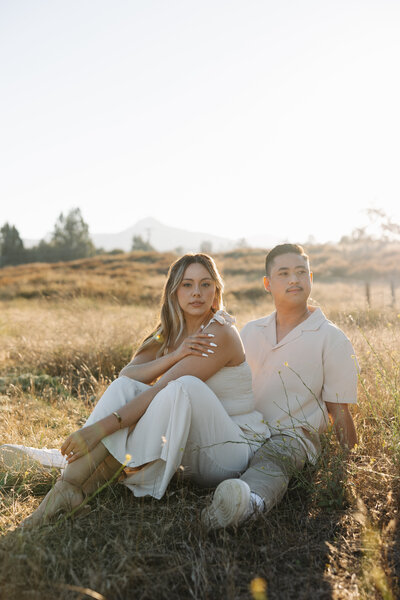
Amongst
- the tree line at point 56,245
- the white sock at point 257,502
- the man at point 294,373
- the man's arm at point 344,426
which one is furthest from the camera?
the tree line at point 56,245

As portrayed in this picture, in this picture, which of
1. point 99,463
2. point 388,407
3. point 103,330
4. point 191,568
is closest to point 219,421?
point 99,463

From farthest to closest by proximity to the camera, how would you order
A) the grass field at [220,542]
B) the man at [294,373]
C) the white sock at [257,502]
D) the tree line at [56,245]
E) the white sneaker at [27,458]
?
the tree line at [56,245] < the white sneaker at [27,458] < the man at [294,373] < the white sock at [257,502] < the grass field at [220,542]

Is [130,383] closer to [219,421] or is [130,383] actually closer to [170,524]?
[219,421]

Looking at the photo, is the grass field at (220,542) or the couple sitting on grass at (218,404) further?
the couple sitting on grass at (218,404)

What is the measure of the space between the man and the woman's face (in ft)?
1.47

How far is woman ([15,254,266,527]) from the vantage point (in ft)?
8.87

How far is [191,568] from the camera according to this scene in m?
2.16

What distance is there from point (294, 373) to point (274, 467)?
0.73 m

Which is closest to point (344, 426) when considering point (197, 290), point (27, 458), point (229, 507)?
point (229, 507)

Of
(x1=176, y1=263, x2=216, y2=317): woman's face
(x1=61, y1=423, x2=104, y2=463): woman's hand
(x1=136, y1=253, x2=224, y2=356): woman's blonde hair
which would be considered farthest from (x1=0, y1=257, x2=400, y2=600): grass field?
(x1=176, y1=263, x2=216, y2=317): woman's face

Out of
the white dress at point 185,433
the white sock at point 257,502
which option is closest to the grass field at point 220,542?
the white sock at point 257,502

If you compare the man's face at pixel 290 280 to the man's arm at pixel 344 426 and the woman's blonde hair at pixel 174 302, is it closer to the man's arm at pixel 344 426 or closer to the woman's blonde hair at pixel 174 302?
the woman's blonde hair at pixel 174 302

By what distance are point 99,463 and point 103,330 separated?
408 centimetres

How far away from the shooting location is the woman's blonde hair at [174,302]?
3482 mm
